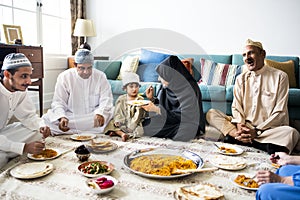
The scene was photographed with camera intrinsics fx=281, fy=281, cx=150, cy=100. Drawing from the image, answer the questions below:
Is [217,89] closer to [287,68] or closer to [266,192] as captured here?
[287,68]

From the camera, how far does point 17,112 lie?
2139 millimetres

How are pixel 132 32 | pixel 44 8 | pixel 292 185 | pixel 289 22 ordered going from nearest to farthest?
pixel 292 185 < pixel 289 22 < pixel 44 8 < pixel 132 32

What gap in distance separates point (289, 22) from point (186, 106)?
8.88 ft

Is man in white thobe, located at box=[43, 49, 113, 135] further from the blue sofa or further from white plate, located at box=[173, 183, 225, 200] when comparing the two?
white plate, located at box=[173, 183, 225, 200]

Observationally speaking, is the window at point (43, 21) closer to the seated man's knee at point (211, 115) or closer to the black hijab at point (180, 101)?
the black hijab at point (180, 101)

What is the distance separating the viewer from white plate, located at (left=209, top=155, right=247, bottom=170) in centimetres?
171

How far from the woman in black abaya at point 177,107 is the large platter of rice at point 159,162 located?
0.58 m

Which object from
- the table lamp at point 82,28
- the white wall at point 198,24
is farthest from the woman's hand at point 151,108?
the table lamp at point 82,28

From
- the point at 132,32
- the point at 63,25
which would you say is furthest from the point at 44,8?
the point at 132,32

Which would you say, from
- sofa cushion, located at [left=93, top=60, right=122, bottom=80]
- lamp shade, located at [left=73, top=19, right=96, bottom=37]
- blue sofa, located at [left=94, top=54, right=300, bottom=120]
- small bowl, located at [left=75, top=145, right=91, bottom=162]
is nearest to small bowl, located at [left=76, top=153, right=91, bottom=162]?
small bowl, located at [left=75, top=145, right=91, bottom=162]

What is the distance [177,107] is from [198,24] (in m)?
2.53

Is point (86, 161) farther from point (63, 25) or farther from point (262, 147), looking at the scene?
point (63, 25)

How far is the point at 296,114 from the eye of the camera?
10.4ft

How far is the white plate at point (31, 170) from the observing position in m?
1.55
